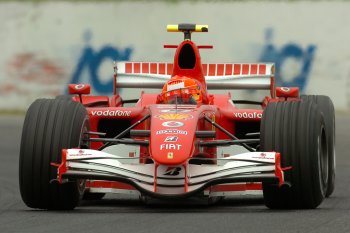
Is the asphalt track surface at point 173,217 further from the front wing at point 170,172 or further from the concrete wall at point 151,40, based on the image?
Answer: the concrete wall at point 151,40

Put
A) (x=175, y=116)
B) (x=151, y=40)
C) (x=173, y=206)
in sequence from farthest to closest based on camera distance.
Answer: (x=151, y=40) < (x=173, y=206) < (x=175, y=116)

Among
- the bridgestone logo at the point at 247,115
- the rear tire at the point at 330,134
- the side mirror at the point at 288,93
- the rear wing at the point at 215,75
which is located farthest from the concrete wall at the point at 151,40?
the bridgestone logo at the point at 247,115

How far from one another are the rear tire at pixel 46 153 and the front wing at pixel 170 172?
24 centimetres

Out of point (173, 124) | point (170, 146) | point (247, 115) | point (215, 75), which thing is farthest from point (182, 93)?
point (215, 75)

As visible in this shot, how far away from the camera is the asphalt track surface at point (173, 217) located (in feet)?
33.3

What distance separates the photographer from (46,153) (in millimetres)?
12148

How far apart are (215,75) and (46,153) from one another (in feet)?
15.1

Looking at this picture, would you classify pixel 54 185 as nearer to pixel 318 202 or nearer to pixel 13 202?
pixel 13 202

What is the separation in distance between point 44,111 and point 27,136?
0.33 metres

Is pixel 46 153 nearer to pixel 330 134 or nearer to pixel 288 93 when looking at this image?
pixel 288 93

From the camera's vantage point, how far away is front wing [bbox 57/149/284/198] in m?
11.7

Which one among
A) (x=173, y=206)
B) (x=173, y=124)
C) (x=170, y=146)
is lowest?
(x=173, y=206)

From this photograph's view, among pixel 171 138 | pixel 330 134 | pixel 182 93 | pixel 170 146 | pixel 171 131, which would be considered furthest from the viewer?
pixel 330 134

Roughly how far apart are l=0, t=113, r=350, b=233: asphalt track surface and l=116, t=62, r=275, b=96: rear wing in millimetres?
1913
